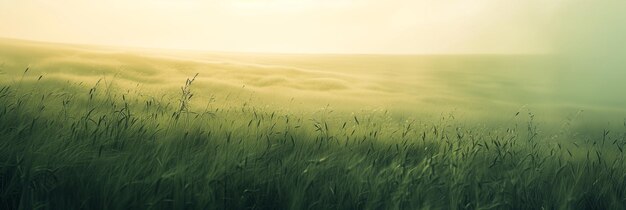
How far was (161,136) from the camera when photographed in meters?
4.03

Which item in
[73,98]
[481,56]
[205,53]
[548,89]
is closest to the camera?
[73,98]

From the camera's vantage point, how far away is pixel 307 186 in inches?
142

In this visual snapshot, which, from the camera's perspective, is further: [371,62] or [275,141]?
[371,62]

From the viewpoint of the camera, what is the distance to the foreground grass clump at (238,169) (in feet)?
10.7

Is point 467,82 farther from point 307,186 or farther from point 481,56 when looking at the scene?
point 307,186

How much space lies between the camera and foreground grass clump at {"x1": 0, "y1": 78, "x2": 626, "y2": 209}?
10.7ft

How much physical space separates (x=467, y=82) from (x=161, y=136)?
12.2 m

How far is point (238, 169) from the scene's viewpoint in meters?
3.68

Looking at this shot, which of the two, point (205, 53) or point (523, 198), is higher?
point (205, 53)

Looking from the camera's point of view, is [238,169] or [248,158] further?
[248,158]

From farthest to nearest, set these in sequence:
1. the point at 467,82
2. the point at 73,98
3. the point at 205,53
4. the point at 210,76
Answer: the point at 467,82, the point at 205,53, the point at 210,76, the point at 73,98

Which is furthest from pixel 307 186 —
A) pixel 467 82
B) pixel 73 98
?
pixel 467 82

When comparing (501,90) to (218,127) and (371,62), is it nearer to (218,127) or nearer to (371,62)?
(371,62)

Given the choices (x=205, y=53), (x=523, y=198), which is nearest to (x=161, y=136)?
(x=523, y=198)
